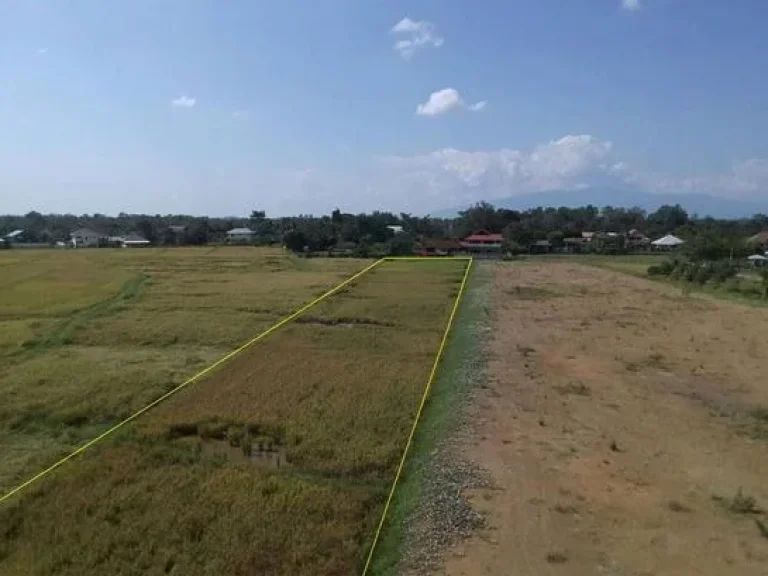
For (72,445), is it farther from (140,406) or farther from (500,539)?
(500,539)

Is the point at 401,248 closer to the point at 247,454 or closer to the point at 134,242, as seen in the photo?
the point at 247,454

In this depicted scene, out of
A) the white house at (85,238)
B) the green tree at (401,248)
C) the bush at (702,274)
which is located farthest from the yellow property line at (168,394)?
the white house at (85,238)

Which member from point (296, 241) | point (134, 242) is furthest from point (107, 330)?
point (134, 242)

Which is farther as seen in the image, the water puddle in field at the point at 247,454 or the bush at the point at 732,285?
the bush at the point at 732,285

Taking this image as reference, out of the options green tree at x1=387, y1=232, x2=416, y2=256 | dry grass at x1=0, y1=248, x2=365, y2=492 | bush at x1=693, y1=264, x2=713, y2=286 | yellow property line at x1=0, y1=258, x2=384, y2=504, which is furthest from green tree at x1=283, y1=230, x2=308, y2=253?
bush at x1=693, y1=264, x2=713, y2=286

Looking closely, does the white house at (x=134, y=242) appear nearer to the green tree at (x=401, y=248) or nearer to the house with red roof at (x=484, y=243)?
the house with red roof at (x=484, y=243)

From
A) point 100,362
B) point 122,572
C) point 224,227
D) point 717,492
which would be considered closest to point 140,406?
point 100,362
